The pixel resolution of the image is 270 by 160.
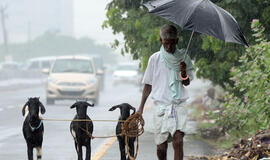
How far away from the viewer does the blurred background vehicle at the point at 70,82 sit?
2275 centimetres

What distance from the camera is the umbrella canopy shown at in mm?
6605

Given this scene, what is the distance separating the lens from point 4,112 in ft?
66.8

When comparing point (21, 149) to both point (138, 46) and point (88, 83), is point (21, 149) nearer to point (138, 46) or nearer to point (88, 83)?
point (138, 46)

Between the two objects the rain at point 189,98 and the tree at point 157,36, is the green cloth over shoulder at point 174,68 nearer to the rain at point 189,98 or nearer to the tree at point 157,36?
the rain at point 189,98

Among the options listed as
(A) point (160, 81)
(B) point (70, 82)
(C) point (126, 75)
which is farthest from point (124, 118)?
(C) point (126, 75)

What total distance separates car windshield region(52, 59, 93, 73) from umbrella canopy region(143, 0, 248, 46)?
1696cm

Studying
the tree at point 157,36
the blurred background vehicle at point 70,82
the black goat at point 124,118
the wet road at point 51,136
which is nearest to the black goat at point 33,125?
the black goat at point 124,118

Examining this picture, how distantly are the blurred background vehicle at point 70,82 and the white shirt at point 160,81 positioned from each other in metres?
16.1

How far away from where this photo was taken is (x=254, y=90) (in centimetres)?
986

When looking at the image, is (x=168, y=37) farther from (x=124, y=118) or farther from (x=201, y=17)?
(x=124, y=118)

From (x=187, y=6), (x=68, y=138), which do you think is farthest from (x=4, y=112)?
(x=187, y=6)

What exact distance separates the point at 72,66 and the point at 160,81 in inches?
700

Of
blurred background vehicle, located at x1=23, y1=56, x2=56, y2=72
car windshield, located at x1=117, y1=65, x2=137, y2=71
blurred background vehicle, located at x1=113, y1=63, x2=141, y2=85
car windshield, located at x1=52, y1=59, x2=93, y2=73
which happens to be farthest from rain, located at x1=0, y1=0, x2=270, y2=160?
blurred background vehicle, located at x1=23, y1=56, x2=56, y2=72

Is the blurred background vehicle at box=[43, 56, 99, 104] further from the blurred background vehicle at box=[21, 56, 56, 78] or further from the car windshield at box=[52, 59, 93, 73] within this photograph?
the blurred background vehicle at box=[21, 56, 56, 78]
